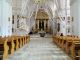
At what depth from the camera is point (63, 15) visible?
105 feet

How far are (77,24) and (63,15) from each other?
13.0 meters

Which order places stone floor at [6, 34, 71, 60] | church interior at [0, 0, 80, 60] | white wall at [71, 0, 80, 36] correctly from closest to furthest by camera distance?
1. stone floor at [6, 34, 71, 60]
2. church interior at [0, 0, 80, 60]
3. white wall at [71, 0, 80, 36]

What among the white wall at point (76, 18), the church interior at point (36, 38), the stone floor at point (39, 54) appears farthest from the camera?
the white wall at point (76, 18)

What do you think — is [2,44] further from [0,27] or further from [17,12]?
[17,12]

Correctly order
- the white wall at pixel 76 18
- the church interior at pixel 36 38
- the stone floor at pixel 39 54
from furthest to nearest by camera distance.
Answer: the white wall at pixel 76 18
the church interior at pixel 36 38
the stone floor at pixel 39 54

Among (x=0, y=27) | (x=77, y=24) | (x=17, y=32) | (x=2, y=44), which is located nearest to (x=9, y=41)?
(x=2, y=44)

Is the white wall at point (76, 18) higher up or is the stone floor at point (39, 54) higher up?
the white wall at point (76, 18)

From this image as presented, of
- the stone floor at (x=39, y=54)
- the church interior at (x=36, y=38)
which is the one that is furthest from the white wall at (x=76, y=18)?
the stone floor at (x=39, y=54)

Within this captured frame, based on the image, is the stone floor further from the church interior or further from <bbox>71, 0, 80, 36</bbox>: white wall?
<bbox>71, 0, 80, 36</bbox>: white wall

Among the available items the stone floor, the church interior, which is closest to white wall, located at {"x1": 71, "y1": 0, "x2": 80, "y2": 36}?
the church interior

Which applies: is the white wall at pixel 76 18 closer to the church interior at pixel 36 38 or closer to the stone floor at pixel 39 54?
the church interior at pixel 36 38

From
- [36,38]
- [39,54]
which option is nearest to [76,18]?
[39,54]

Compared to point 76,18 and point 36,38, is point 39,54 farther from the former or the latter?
point 36,38

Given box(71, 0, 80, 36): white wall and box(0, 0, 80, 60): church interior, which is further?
box(71, 0, 80, 36): white wall
